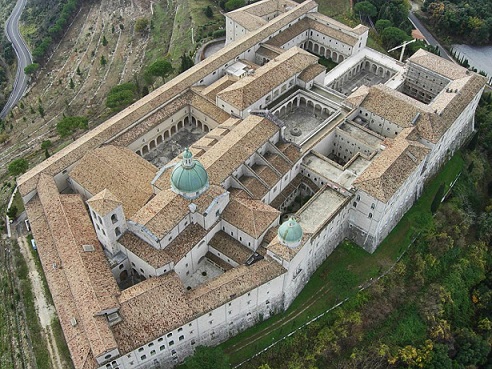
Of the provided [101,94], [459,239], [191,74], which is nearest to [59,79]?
[101,94]

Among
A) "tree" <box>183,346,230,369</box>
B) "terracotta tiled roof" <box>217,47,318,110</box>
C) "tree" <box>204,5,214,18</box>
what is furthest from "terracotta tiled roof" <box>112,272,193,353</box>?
"tree" <box>204,5,214,18</box>

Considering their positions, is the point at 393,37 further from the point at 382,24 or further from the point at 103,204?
the point at 103,204

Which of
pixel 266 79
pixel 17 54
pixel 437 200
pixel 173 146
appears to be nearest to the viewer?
pixel 437 200

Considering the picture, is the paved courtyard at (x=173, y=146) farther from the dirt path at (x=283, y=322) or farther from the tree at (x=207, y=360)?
the tree at (x=207, y=360)

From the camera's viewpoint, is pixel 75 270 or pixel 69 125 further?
pixel 69 125

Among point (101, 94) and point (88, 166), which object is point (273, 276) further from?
point (101, 94)

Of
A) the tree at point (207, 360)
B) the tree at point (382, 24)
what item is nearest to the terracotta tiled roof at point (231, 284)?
the tree at point (207, 360)

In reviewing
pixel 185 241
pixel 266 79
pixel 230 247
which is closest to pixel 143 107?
pixel 266 79
